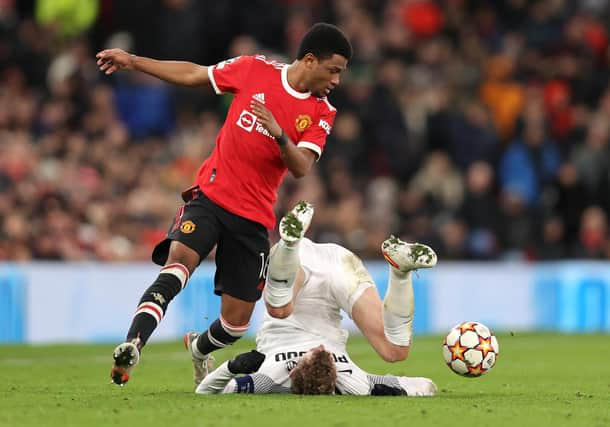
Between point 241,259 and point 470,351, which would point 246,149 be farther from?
point 470,351

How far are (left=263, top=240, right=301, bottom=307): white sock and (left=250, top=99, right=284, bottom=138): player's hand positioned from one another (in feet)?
2.39

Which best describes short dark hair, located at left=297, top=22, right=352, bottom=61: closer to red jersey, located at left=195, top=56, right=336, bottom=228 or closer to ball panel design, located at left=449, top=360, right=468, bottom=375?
red jersey, located at left=195, top=56, right=336, bottom=228

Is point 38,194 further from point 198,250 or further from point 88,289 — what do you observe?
point 198,250

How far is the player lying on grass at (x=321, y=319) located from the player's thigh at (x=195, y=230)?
0.42m

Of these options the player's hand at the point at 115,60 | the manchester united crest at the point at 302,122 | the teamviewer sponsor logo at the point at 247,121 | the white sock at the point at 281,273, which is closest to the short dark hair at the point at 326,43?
the manchester united crest at the point at 302,122

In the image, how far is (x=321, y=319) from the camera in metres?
8.84

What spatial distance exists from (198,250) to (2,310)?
734 centimetres

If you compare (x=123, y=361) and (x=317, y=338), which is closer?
(x=123, y=361)

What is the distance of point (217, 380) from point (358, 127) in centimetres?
1028

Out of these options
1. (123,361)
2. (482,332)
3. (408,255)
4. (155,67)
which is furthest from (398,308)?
(155,67)

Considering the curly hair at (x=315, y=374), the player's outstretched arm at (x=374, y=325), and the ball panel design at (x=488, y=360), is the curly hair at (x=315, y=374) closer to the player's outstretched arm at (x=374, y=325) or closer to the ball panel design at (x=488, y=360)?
the player's outstretched arm at (x=374, y=325)

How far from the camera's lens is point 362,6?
20.5m

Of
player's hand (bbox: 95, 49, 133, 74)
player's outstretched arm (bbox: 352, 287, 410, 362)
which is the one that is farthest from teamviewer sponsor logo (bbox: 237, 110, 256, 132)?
player's outstretched arm (bbox: 352, 287, 410, 362)

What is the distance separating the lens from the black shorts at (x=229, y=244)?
843 cm
